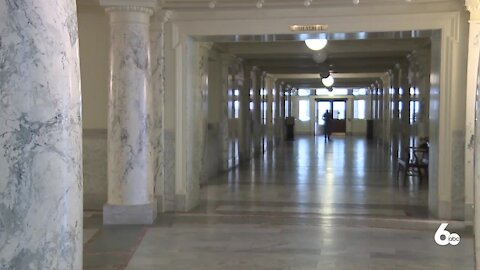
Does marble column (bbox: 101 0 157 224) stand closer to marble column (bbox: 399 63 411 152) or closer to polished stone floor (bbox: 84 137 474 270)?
polished stone floor (bbox: 84 137 474 270)

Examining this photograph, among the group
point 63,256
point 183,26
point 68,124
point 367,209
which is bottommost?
point 367,209

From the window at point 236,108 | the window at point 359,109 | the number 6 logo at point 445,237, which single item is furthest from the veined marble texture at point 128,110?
the window at point 359,109

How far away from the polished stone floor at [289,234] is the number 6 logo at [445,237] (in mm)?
75

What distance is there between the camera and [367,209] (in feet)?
25.9

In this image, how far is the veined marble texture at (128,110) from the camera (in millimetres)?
6723

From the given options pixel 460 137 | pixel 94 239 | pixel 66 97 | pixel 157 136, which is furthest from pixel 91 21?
pixel 66 97

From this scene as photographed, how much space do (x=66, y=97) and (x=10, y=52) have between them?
24 centimetres

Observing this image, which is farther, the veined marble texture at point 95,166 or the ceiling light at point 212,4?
the veined marble texture at point 95,166

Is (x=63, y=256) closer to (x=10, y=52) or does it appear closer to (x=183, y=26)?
(x=10, y=52)

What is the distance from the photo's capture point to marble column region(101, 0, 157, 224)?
673 cm

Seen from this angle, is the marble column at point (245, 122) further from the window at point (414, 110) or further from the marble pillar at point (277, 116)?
the marble pillar at point (277, 116)

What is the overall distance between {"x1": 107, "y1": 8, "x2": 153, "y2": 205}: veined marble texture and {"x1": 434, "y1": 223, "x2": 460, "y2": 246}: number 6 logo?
346cm

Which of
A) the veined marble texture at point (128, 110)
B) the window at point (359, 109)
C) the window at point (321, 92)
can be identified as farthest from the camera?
the window at point (321, 92)

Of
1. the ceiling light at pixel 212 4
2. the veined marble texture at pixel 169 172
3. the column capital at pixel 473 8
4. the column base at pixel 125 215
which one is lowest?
the column base at pixel 125 215
